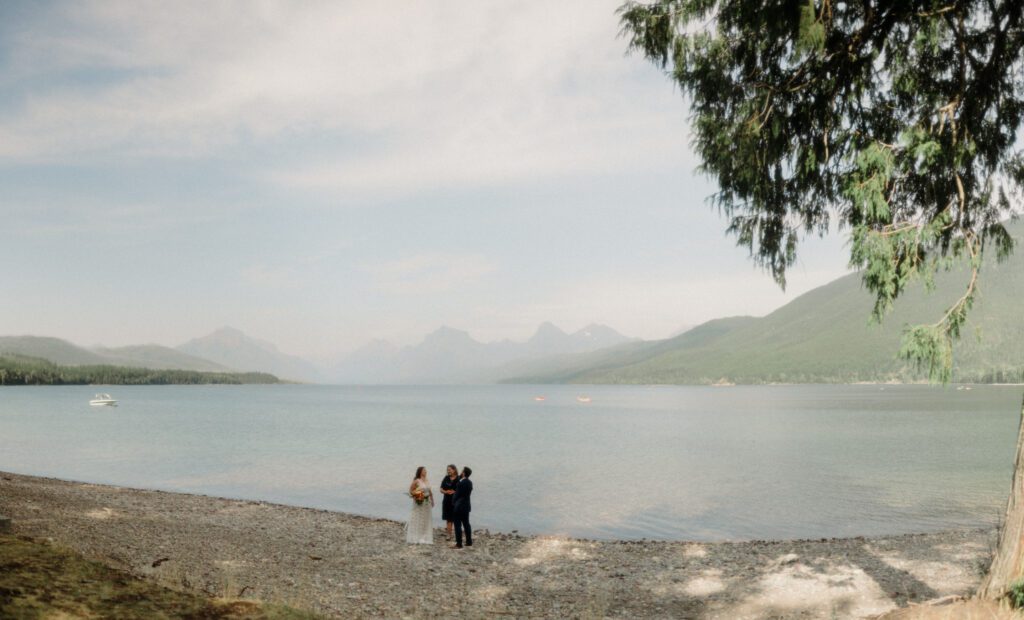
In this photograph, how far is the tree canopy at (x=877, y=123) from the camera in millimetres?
9195

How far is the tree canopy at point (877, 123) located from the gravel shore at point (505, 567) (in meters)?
5.81

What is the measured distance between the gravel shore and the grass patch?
6798 millimetres

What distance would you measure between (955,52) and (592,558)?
15738mm

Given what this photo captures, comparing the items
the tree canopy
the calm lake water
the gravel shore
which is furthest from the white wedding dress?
the tree canopy

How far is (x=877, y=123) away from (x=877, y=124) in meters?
0.02

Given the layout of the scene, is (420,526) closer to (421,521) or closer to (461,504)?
(421,521)

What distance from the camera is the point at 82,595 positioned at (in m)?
3.67

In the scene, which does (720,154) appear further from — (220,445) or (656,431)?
(656,431)

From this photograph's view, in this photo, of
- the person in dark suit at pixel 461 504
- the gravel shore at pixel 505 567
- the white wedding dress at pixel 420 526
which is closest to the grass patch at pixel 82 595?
the gravel shore at pixel 505 567

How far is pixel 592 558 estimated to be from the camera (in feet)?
64.4

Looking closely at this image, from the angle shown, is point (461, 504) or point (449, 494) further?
point (449, 494)

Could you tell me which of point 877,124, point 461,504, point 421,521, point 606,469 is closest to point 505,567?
point 461,504

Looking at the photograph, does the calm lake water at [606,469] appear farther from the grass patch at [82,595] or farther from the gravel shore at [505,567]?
the grass patch at [82,595]

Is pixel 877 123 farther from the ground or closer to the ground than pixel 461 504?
farther from the ground
